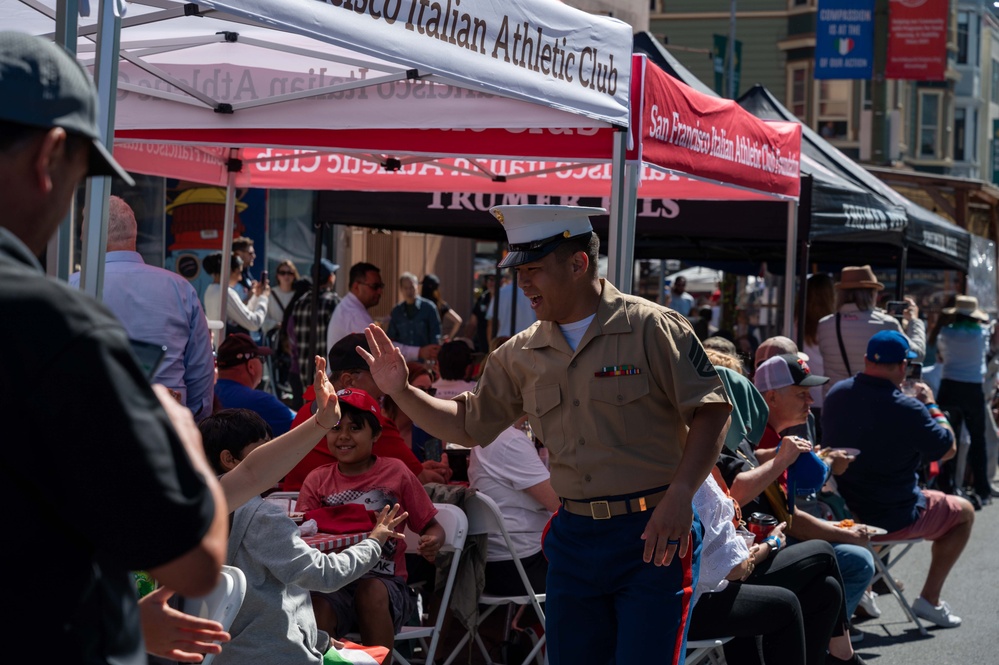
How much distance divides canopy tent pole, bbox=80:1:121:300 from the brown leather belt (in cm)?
143

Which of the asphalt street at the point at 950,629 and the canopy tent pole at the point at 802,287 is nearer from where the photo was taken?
the asphalt street at the point at 950,629

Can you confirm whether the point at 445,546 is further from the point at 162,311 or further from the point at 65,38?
the point at 65,38

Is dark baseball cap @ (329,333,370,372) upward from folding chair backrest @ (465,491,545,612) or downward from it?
upward

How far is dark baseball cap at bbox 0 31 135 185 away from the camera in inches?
54.0

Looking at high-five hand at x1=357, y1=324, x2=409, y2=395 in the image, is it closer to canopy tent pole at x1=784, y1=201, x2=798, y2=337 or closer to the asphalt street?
the asphalt street

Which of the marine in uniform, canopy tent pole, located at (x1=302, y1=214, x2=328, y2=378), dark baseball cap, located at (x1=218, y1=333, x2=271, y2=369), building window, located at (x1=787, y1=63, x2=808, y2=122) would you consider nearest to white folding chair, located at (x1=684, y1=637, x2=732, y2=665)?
the marine in uniform

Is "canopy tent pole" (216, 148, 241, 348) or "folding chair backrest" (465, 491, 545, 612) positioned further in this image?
"canopy tent pole" (216, 148, 241, 348)

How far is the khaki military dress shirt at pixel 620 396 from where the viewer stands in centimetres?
343

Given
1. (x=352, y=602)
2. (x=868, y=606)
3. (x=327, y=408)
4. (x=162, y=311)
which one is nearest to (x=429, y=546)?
(x=352, y=602)

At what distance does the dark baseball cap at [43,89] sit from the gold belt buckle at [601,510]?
7.25 feet

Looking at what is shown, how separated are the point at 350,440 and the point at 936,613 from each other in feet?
12.3

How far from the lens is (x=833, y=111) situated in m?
40.5

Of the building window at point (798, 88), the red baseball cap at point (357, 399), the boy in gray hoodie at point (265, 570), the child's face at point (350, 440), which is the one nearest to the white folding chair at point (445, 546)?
the child's face at point (350, 440)

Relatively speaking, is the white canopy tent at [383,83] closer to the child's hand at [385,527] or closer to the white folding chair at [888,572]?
the child's hand at [385,527]
